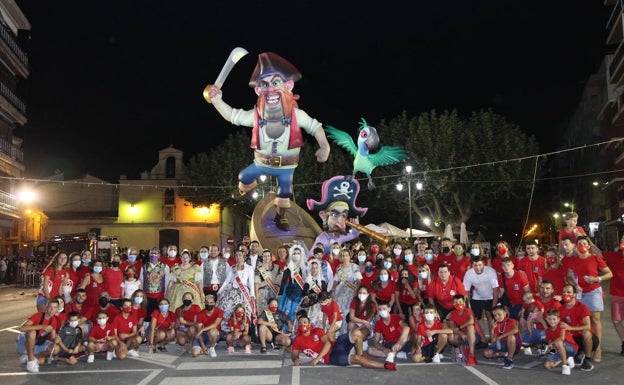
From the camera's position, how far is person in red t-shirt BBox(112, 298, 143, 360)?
9.02 metres

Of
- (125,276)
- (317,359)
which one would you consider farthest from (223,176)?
(317,359)

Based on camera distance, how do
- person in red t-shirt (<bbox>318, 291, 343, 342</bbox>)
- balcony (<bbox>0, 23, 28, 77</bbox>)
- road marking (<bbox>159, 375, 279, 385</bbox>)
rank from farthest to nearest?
1. balcony (<bbox>0, 23, 28, 77</bbox>)
2. person in red t-shirt (<bbox>318, 291, 343, 342</bbox>)
3. road marking (<bbox>159, 375, 279, 385</bbox>)

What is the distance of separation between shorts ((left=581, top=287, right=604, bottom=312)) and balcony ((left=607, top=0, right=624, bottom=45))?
29292 millimetres

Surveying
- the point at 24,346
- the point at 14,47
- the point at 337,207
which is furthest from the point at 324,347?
the point at 14,47

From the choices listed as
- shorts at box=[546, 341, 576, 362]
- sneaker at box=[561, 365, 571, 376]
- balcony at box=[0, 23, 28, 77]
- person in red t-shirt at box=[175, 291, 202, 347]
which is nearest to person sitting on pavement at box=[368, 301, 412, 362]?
shorts at box=[546, 341, 576, 362]

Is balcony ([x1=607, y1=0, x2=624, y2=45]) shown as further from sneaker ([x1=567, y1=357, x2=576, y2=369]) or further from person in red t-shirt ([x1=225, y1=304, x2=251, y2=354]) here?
person in red t-shirt ([x1=225, y1=304, x2=251, y2=354])

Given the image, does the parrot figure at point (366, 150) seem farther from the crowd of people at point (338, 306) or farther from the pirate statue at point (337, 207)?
the crowd of people at point (338, 306)

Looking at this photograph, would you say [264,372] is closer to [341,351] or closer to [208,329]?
[341,351]

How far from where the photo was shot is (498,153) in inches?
1223

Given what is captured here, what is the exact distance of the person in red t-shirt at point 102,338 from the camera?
347 inches

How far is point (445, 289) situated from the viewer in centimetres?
920

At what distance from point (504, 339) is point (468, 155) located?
2402 centimetres

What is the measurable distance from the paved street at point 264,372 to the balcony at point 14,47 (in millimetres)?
24931

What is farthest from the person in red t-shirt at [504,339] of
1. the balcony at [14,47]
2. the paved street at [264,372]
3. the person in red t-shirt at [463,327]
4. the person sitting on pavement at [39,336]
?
the balcony at [14,47]
